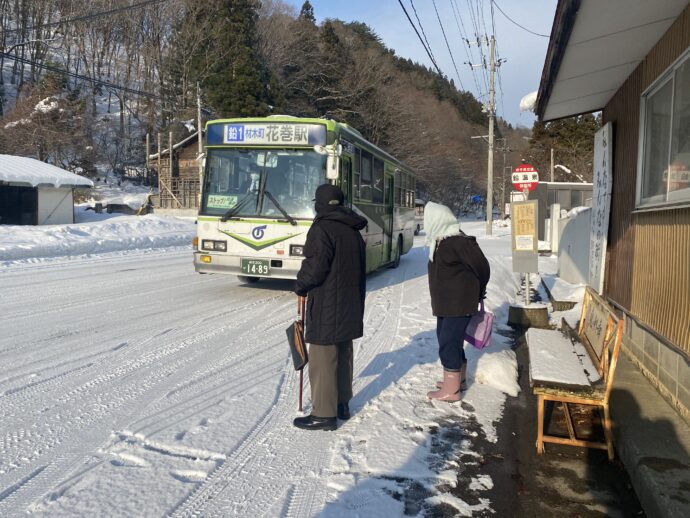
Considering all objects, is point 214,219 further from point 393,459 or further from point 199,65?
point 199,65

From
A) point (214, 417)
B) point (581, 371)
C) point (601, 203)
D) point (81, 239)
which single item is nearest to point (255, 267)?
point (214, 417)

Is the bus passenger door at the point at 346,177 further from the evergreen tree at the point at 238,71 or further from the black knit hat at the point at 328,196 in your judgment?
the evergreen tree at the point at 238,71

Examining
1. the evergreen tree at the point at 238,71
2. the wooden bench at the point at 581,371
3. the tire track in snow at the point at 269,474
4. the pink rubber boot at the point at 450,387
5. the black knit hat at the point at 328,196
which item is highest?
the evergreen tree at the point at 238,71

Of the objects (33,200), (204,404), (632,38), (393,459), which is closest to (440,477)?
(393,459)

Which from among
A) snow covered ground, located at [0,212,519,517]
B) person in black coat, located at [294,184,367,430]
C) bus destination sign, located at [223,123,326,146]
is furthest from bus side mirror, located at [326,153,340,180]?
person in black coat, located at [294,184,367,430]

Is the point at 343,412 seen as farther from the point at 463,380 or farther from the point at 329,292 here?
the point at 463,380

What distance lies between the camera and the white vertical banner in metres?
7.62

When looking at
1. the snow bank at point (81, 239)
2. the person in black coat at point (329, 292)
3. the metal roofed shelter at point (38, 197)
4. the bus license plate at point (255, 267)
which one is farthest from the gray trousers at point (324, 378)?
the metal roofed shelter at point (38, 197)

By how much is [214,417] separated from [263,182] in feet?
18.3

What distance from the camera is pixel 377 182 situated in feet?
41.0

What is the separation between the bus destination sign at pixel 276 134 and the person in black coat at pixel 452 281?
4736mm

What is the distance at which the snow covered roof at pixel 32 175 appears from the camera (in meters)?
26.1

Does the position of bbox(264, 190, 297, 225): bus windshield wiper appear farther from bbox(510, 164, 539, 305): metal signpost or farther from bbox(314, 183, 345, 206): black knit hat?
bbox(314, 183, 345, 206): black knit hat

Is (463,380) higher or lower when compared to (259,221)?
lower
